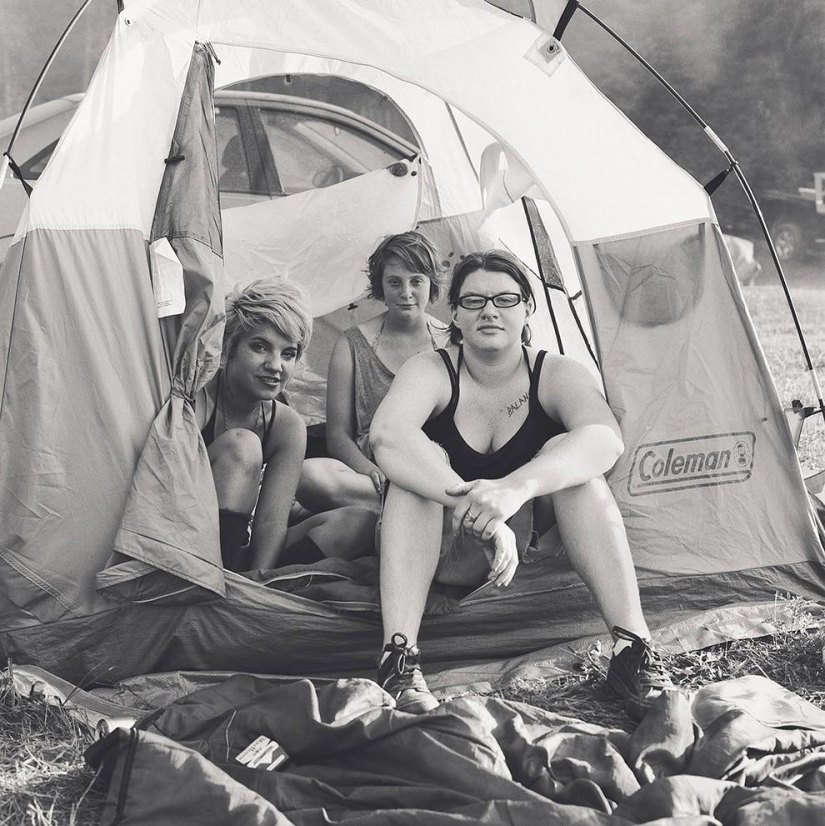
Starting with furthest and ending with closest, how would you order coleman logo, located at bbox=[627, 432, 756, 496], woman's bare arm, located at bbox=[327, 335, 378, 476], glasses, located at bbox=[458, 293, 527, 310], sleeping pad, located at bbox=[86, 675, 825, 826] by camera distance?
1. woman's bare arm, located at bbox=[327, 335, 378, 476]
2. coleman logo, located at bbox=[627, 432, 756, 496]
3. glasses, located at bbox=[458, 293, 527, 310]
4. sleeping pad, located at bbox=[86, 675, 825, 826]

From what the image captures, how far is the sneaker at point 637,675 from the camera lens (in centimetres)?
212

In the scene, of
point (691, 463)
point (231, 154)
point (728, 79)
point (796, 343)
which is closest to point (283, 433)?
point (691, 463)

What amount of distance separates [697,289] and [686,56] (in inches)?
322

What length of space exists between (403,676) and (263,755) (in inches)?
16.2

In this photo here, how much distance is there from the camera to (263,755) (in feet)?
5.76

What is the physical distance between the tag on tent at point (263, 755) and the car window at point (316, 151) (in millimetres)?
2457

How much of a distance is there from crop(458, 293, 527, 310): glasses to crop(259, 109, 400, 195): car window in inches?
64.0

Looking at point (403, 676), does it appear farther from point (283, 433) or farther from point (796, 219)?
point (796, 219)

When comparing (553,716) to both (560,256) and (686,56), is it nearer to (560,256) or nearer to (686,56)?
(560,256)

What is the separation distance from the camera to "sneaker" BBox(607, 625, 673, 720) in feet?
6.95

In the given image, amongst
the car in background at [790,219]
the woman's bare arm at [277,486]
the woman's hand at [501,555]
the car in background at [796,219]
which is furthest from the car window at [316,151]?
the car in background at [796,219]

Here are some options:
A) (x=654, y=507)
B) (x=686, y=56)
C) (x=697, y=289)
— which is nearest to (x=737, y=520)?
(x=654, y=507)

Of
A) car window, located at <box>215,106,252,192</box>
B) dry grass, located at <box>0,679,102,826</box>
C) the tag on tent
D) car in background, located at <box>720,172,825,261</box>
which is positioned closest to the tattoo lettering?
the tag on tent

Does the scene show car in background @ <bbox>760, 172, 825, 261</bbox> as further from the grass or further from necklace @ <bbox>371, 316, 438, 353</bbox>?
the grass
